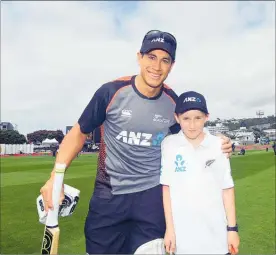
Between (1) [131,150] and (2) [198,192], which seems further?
(1) [131,150]

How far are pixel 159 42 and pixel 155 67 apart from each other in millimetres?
199

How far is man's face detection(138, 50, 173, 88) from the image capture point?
110 inches

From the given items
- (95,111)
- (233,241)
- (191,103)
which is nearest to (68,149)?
(95,111)

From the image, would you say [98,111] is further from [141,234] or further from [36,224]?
[36,224]

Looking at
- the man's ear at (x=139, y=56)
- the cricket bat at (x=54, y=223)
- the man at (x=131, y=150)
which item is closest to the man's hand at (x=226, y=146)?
the man at (x=131, y=150)

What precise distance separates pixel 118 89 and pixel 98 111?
0.80 ft

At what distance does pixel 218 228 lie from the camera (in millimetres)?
2492

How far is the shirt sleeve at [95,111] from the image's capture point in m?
Result: 2.81

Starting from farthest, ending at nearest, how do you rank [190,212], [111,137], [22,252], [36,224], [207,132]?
[36,224] → [22,252] → [111,137] → [207,132] → [190,212]

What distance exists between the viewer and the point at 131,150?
282 cm

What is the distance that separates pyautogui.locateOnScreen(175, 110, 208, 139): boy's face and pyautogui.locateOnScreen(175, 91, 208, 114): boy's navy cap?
0.11 ft

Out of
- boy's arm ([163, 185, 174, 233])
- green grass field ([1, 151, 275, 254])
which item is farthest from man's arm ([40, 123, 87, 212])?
green grass field ([1, 151, 275, 254])

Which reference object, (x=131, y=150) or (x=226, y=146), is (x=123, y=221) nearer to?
(x=131, y=150)

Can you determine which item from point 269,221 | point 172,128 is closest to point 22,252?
point 172,128
